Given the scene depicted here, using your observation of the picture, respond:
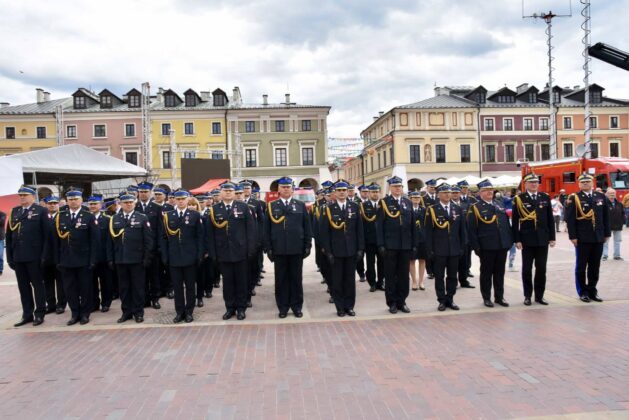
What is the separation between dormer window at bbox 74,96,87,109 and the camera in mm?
49031

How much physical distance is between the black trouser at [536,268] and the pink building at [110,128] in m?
46.3

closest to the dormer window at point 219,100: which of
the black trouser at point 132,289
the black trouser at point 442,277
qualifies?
the black trouser at point 132,289

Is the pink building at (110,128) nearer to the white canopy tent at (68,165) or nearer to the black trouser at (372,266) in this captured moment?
the white canopy tent at (68,165)

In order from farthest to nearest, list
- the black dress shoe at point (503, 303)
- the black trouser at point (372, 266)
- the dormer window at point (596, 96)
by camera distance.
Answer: the dormer window at point (596, 96), the black trouser at point (372, 266), the black dress shoe at point (503, 303)

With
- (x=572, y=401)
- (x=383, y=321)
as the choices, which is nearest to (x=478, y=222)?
(x=383, y=321)

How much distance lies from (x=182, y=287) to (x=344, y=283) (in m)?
2.43

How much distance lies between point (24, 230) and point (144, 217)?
1.76 meters

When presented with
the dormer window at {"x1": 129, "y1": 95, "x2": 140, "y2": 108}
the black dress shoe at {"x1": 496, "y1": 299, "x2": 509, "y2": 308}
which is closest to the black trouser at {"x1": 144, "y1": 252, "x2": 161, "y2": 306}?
the black dress shoe at {"x1": 496, "y1": 299, "x2": 509, "y2": 308}

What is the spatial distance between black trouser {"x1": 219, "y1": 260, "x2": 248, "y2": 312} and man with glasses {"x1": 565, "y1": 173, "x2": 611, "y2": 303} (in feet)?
17.2

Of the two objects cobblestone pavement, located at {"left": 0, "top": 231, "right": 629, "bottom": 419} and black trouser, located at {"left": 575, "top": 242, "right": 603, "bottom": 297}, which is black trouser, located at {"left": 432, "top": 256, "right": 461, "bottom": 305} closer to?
cobblestone pavement, located at {"left": 0, "top": 231, "right": 629, "bottom": 419}

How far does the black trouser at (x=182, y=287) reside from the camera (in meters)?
7.03

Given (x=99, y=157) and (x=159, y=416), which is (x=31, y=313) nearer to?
(x=159, y=416)

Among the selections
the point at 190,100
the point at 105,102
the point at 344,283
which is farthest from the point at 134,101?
the point at 344,283

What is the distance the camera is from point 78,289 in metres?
7.29
